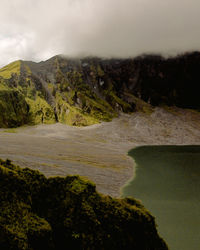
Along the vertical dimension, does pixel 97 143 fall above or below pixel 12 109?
below

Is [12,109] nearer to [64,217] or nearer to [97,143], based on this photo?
[97,143]

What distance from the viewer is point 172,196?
37500 mm

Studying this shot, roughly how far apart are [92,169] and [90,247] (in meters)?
41.6

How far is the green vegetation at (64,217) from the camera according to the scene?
384 inches

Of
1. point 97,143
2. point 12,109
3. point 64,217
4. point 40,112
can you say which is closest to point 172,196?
point 64,217

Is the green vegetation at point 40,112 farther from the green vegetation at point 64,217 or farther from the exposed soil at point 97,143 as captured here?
the green vegetation at point 64,217

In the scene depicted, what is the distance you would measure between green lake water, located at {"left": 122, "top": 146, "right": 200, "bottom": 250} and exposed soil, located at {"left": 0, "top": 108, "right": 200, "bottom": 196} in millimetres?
5047

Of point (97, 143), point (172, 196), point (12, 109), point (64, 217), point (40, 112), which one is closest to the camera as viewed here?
point (64, 217)

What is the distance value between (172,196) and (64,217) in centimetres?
3264

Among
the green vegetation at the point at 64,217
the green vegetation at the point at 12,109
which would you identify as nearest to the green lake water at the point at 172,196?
the green vegetation at the point at 64,217

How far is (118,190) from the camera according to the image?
40969 millimetres

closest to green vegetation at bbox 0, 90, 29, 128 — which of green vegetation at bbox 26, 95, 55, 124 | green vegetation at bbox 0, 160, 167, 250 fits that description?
green vegetation at bbox 26, 95, 55, 124

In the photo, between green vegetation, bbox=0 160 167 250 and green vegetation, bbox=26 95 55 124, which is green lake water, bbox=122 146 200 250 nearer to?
green vegetation, bbox=0 160 167 250

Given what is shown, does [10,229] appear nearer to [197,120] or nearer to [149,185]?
[149,185]
